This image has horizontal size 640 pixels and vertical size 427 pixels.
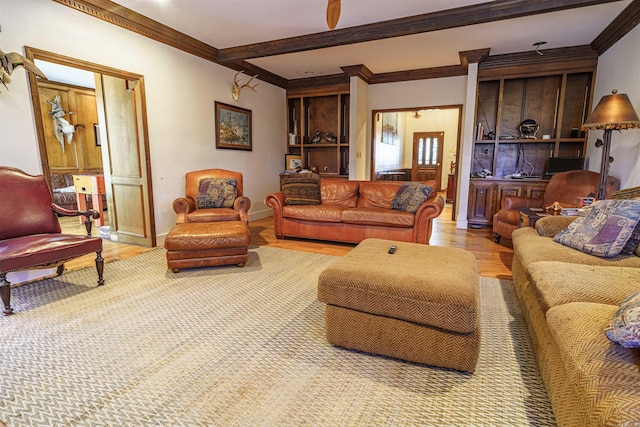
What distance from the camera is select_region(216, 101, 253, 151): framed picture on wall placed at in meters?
5.10

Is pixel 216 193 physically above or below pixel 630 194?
below

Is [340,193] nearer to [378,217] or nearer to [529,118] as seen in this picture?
[378,217]

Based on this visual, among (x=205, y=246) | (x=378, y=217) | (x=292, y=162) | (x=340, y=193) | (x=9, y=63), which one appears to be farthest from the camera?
(x=292, y=162)

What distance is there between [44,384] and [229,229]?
1.87 metres

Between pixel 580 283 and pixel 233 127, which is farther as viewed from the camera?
pixel 233 127

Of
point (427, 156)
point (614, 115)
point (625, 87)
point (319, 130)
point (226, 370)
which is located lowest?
point (226, 370)

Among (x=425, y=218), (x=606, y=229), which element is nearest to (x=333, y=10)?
(x=425, y=218)

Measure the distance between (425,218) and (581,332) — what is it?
105 inches

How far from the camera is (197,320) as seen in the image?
2266mm

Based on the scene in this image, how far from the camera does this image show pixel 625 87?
145 inches

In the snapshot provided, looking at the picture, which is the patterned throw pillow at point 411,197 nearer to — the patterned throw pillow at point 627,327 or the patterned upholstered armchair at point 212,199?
the patterned upholstered armchair at point 212,199

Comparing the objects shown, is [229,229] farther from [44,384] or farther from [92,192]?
[92,192]

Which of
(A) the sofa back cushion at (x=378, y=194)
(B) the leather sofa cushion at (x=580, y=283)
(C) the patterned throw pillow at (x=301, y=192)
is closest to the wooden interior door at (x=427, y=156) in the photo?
(A) the sofa back cushion at (x=378, y=194)

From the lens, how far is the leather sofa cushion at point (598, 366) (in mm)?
922
